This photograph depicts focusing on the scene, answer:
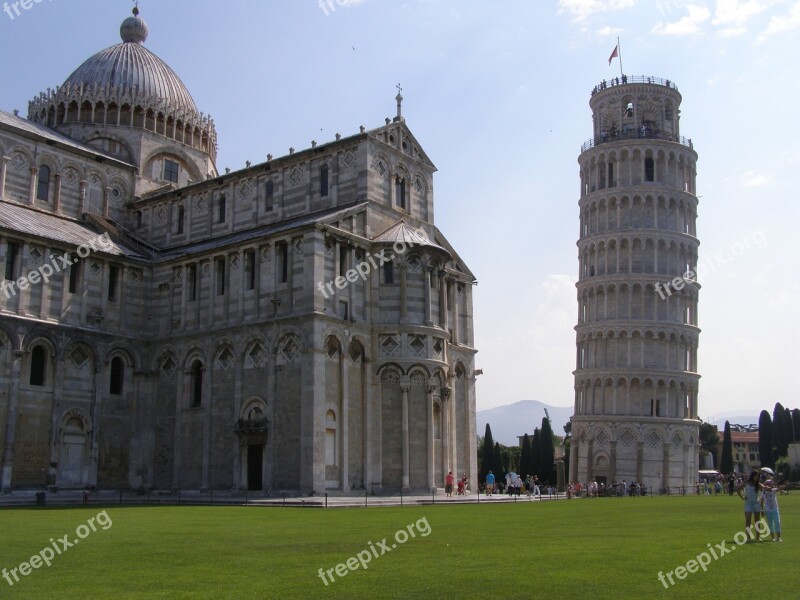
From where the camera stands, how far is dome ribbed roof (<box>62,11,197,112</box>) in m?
59.8

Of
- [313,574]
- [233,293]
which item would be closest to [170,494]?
[233,293]

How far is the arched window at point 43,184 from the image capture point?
169ft

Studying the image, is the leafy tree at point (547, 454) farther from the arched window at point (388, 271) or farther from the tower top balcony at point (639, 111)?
the arched window at point (388, 271)

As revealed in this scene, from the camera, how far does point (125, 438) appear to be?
47750mm

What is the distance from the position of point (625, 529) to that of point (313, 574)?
10680mm

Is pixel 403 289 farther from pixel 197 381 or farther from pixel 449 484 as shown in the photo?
pixel 197 381

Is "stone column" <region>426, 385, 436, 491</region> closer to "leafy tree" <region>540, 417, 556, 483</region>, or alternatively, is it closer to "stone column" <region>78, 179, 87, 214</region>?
"stone column" <region>78, 179, 87, 214</region>

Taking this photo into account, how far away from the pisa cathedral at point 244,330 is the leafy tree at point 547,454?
4301cm

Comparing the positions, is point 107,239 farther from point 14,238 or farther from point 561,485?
point 561,485

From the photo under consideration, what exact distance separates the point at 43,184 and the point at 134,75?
12264 millimetres

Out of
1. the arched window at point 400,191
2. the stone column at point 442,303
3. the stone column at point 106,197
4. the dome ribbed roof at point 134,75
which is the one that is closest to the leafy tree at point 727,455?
the stone column at point 442,303

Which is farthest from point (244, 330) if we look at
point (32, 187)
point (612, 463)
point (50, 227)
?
point (612, 463)

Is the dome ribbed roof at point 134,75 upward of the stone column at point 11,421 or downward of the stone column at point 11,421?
upward

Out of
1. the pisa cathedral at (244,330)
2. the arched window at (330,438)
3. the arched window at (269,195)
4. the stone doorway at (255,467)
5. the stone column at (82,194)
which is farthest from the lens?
the stone column at (82,194)
